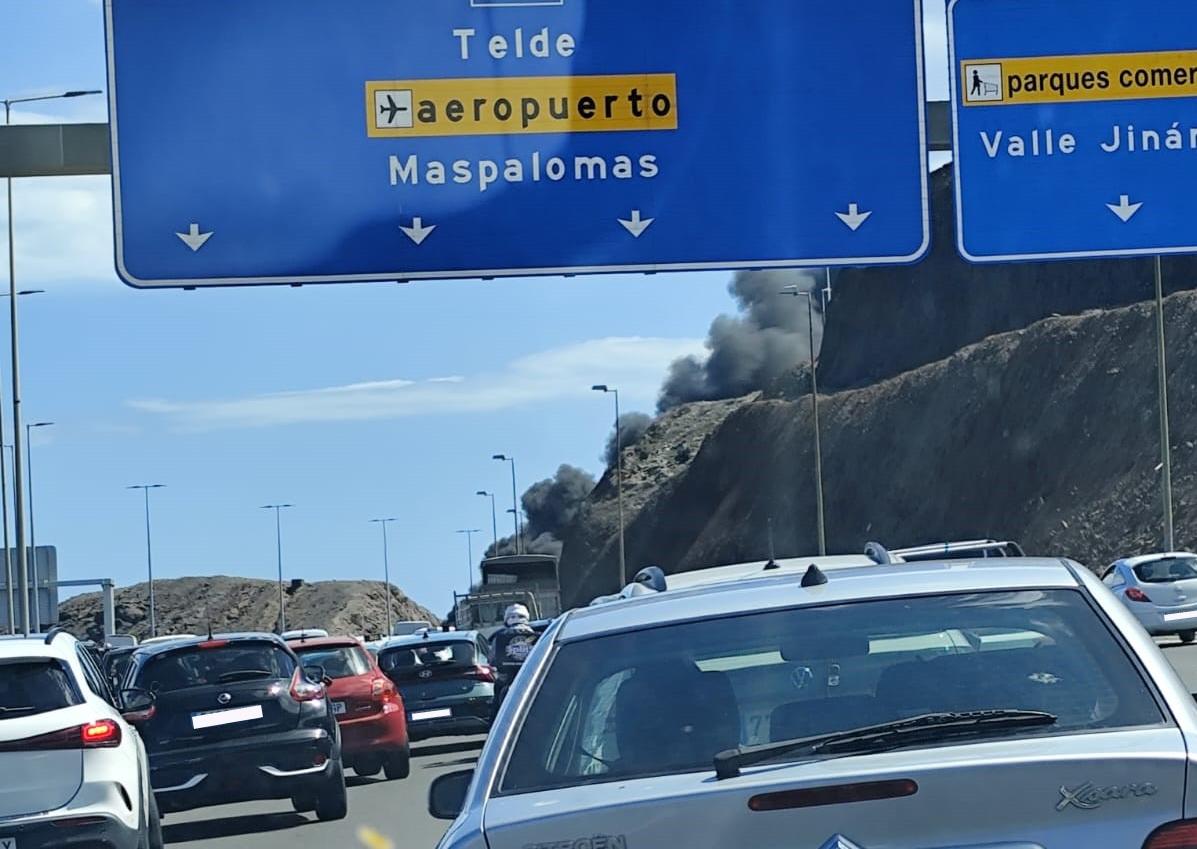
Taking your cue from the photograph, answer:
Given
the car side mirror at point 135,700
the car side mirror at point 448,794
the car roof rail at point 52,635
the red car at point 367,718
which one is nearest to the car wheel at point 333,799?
the car side mirror at point 135,700

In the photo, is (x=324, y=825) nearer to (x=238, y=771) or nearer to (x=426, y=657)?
(x=238, y=771)

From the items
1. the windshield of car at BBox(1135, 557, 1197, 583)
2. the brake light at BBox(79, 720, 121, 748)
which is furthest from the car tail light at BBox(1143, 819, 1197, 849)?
the windshield of car at BBox(1135, 557, 1197, 583)

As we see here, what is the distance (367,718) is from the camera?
21359mm

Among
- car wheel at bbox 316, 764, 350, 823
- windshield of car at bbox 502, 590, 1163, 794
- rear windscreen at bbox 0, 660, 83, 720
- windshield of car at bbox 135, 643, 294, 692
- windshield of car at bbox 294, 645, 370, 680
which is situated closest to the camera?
windshield of car at bbox 502, 590, 1163, 794

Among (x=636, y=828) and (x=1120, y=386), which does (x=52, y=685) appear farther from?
(x=1120, y=386)

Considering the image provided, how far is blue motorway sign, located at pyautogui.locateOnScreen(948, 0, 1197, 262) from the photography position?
615 inches

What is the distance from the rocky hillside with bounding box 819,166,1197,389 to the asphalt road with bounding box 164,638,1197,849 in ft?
229

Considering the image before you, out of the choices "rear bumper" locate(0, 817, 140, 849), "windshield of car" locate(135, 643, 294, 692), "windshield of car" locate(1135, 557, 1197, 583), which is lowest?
"windshield of car" locate(1135, 557, 1197, 583)

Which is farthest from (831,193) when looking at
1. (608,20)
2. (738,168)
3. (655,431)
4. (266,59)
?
(655,431)

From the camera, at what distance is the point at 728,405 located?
14600cm

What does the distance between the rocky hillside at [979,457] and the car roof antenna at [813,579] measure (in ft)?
187

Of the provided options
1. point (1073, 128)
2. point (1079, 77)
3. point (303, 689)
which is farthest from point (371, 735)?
point (1079, 77)

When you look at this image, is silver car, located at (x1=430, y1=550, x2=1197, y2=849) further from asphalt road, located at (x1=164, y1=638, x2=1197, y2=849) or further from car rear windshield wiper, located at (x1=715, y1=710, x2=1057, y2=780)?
asphalt road, located at (x1=164, y1=638, x2=1197, y2=849)

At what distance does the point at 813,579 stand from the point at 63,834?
6.75 meters
